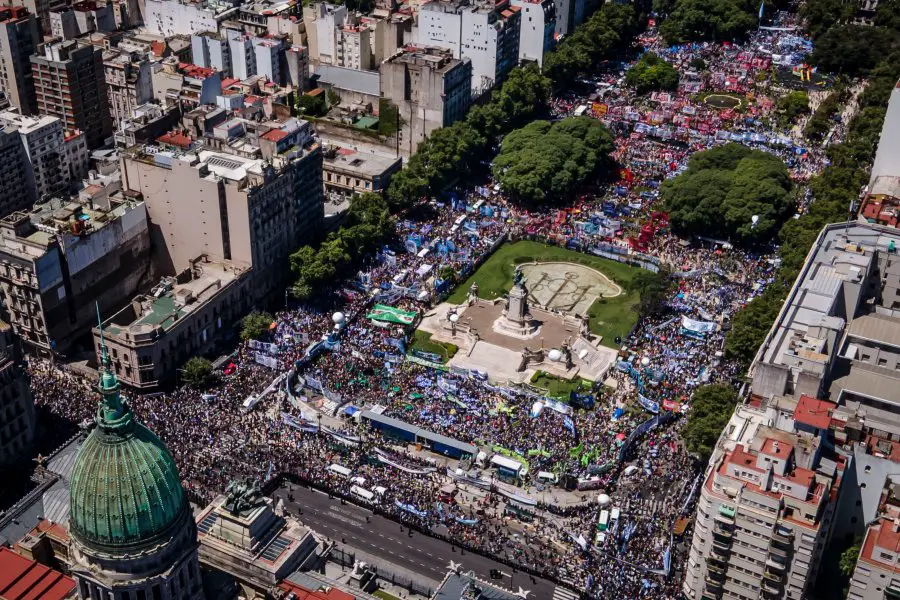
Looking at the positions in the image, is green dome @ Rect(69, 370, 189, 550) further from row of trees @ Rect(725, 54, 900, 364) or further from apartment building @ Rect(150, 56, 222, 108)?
apartment building @ Rect(150, 56, 222, 108)

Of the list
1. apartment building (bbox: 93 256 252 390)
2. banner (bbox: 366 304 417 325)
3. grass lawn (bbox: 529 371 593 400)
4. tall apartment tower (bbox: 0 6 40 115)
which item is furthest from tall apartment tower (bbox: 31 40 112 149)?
grass lawn (bbox: 529 371 593 400)

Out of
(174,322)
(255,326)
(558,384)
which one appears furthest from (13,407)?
(558,384)

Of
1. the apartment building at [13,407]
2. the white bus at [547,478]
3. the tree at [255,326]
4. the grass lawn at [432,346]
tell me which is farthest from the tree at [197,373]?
the white bus at [547,478]

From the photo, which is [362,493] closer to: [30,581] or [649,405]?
[649,405]

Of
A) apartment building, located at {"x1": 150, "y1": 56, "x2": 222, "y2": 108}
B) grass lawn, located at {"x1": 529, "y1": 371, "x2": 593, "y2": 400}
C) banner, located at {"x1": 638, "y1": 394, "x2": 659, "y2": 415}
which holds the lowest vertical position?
grass lawn, located at {"x1": 529, "y1": 371, "x2": 593, "y2": 400}

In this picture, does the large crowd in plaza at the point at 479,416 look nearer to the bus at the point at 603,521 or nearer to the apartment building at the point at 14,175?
the bus at the point at 603,521

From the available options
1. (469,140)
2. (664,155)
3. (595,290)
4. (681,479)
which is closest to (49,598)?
(681,479)
